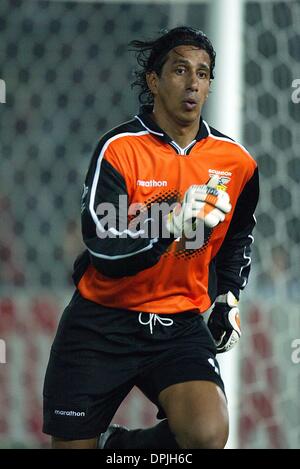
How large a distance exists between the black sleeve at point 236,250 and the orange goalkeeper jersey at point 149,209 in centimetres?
5

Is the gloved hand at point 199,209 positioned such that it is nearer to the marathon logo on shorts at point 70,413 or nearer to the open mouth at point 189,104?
the open mouth at point 189,104

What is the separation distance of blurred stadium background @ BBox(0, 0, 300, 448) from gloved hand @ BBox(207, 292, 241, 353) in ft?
3.92

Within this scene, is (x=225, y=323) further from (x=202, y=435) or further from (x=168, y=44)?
(x=168, y=44)

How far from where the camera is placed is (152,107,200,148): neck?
11.3 ft

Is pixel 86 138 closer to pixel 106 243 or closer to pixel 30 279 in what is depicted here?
pixel 30 279

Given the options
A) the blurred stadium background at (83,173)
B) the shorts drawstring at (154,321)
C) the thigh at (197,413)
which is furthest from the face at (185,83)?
the blurred stadium background at (83,173)

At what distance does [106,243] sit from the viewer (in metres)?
3.21

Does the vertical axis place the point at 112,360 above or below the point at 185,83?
below

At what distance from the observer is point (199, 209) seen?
9.91 ft

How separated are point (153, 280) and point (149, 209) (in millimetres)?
215

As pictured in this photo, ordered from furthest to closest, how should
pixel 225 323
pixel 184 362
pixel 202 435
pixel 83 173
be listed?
pixel 83 173 < pixel 225 323 < pixel 184 362 < pixel 202 435

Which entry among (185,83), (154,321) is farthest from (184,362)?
(185,83)

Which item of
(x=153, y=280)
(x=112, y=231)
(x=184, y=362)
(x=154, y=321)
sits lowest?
(x=184, y=362)

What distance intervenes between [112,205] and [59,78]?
2.12m
